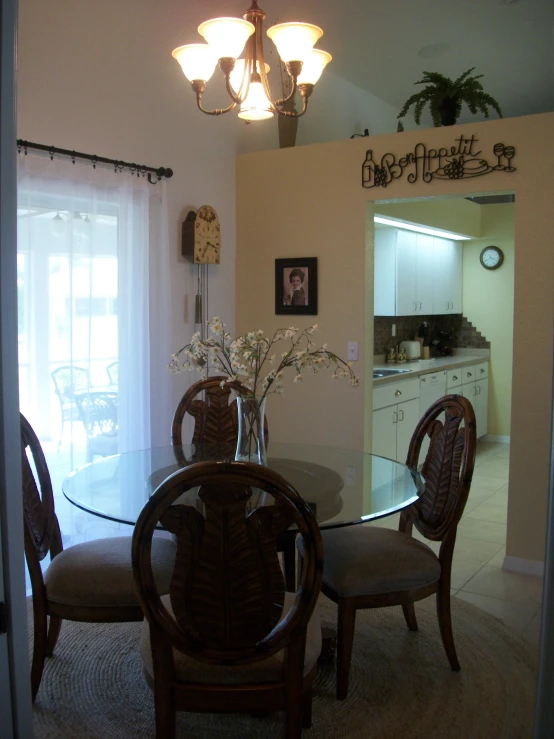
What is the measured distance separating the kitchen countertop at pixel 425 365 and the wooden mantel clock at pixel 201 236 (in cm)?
146

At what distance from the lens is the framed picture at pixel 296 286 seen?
4.24 meters

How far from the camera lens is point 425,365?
596 cm

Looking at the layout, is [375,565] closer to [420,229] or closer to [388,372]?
[388,372]

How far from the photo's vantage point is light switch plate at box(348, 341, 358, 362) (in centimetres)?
411

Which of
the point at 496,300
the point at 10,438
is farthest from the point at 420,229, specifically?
the point at 10,438

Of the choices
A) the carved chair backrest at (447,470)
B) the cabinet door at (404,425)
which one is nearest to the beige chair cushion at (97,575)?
the carved chair backrest at (447,470)

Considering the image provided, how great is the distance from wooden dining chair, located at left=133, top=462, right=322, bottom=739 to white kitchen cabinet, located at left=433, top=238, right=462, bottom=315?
5068 mm

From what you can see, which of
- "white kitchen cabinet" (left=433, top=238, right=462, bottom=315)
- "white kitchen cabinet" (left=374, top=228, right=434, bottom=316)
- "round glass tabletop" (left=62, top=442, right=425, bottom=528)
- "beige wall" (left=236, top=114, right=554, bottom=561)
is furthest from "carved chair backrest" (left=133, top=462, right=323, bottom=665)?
"white kitchen cabinet" (left=433, top=238, right=462, bottom=315)

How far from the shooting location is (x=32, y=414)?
10.7ft

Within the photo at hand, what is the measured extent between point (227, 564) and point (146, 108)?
296 centimetres

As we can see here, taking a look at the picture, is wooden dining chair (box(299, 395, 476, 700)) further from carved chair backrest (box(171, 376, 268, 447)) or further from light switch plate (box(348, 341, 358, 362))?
light switch plate (box(348, 341, 358, 362))

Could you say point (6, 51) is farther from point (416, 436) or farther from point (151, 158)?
point (151, 158)

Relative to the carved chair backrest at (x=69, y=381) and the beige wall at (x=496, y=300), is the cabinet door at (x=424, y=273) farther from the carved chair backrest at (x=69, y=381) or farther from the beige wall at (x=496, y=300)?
the carved chair backrest at (x=69, y=381)

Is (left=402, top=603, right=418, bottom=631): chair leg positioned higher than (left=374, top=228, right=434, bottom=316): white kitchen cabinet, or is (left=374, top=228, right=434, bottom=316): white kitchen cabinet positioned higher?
(left=374, top=228, right=434, bottom=316): white kitchen cabinet
